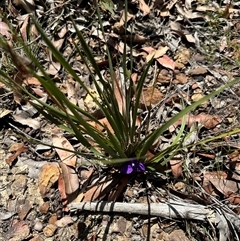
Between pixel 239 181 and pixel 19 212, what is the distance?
696 millimetres

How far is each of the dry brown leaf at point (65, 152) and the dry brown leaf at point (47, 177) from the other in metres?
0.04

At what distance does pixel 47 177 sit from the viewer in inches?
53.4

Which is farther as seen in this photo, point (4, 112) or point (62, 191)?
Result: point (4, 112)

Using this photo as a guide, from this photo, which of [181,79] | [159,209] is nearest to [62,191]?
[159,209]

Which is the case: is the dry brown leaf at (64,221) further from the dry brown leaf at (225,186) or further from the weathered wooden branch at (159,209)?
the dry brown leaf at (225,186)

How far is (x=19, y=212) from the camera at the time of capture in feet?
4.31

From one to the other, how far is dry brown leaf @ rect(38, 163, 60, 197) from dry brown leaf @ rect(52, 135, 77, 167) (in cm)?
4

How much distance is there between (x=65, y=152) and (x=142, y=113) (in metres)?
0.30

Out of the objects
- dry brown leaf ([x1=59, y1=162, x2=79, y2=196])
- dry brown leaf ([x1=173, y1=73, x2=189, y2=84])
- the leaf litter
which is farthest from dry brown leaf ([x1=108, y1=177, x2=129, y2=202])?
dry brown leaf ([x1=173, y1=73, x2=189, y2=84])

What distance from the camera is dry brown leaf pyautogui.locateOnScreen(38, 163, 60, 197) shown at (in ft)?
4.41

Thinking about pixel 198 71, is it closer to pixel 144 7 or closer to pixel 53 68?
pixel 144 7

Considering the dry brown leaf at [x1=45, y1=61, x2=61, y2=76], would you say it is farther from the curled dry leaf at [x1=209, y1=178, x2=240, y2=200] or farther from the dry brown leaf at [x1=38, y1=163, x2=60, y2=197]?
the curled dry leaf at [x1=209, y1=178, x2=240, y2=200]

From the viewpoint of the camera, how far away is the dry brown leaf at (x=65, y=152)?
138 cm

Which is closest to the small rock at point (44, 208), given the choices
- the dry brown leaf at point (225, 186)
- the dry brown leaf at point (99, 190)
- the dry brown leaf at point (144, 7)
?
the dry brown leaf at point (99, 190)
